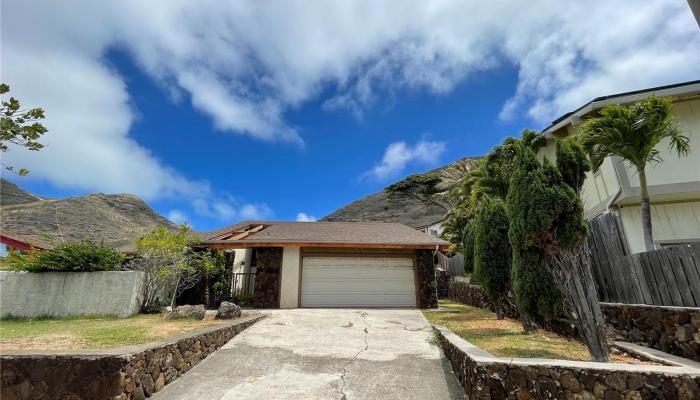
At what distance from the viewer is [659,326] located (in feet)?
16.3

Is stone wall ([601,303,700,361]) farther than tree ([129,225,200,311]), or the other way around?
tree ([129,225,200,311])

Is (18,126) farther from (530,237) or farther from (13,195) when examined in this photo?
(13,195)

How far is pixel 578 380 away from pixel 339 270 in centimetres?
956

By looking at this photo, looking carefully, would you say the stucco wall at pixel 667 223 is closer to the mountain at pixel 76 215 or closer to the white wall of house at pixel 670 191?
the white wall of house at pixel 670 191

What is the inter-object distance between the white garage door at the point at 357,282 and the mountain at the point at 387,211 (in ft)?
143

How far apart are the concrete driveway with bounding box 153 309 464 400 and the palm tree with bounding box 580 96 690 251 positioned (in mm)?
6114

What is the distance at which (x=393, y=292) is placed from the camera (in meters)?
12.4

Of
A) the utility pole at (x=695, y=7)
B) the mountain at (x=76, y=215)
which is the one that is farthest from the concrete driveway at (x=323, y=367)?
the mountain at (x=76, y=215)

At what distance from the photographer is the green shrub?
8914mm

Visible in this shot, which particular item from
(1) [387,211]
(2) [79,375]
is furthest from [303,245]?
(1) [387,211]

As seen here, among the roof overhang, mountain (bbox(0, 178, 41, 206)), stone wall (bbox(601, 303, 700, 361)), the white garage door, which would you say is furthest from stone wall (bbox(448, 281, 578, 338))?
mountain (bbox(0, 178, 41, 206))

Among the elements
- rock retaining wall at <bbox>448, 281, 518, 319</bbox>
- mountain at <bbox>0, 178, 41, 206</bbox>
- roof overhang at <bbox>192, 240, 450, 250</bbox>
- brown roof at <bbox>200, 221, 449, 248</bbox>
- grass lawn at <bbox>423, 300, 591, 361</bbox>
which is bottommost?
grass lawn at <bbox>423, 300, 591, 361</bbox>

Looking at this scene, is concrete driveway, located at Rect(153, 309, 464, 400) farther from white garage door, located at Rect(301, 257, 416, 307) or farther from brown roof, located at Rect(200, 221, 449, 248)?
brown roof, located at Rect(200, 221, 449, 248)

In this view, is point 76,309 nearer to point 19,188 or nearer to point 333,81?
point 333,81
